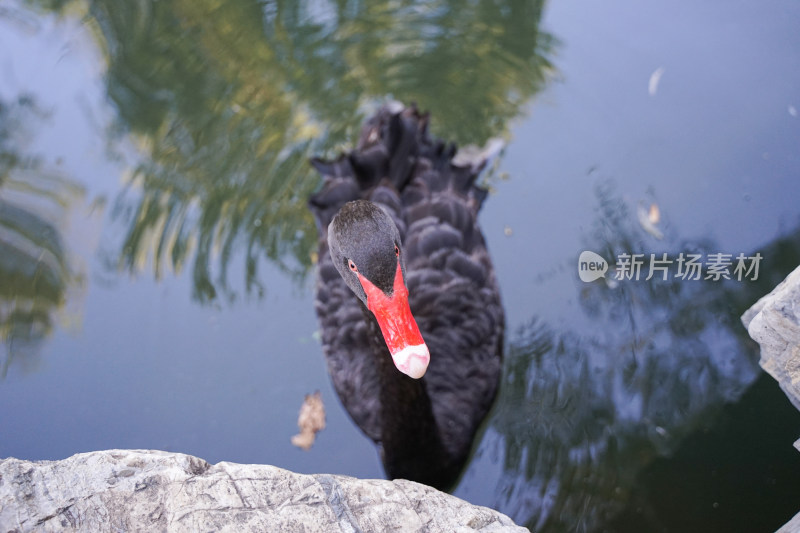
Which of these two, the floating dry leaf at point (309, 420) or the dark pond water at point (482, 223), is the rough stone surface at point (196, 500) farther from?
the floating dry leaf at point (309, 420)

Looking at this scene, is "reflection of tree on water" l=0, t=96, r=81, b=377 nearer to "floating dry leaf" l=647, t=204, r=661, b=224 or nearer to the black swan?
the black swan

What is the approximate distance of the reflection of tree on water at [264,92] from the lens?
368 cm

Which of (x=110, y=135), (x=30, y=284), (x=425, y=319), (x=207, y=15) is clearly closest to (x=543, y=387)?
(x=425, y=319)

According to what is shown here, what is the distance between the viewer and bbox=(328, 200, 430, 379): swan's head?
195 cm

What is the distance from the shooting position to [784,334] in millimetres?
2080

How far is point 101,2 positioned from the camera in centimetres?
463

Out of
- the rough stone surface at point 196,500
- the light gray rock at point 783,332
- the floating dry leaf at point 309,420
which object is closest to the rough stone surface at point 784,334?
the light gray rock at point 783,332

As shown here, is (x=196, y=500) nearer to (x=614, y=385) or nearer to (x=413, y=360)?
(x=413, y=360)

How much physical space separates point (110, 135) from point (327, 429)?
2331 mm

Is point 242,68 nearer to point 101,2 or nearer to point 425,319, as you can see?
point 101,2

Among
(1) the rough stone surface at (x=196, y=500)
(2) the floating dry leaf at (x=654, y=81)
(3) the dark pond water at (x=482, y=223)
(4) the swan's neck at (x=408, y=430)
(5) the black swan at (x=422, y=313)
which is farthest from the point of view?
(2) the floating dry leaf at (x=654, y=81)

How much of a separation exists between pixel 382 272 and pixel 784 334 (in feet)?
4.14

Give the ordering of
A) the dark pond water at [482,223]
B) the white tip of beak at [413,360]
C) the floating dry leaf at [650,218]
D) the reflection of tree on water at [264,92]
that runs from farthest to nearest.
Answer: the reflection of tree on water at [264,92]
the floating dry leaf at [650,218]
the dark pond water at [482,223]
the white tip of beak at [413,360]

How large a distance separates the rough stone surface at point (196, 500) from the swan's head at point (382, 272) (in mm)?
385
